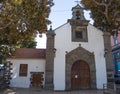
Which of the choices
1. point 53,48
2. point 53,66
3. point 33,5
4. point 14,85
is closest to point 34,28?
point 33,5

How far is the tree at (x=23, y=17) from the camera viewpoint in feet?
52.9

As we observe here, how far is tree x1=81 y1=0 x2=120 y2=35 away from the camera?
1752 centimetres

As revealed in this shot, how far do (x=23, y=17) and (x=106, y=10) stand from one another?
8212 millimetres

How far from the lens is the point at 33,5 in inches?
645

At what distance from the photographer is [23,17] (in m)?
16.8

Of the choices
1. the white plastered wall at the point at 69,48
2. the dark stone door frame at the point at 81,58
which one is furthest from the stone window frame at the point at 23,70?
the dark stone door frame at the point at 81,58

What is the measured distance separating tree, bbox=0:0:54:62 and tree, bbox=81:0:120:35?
13.7 feet

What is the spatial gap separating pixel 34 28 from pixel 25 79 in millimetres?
6991

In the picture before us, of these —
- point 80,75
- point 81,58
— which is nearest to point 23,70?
point 80,75

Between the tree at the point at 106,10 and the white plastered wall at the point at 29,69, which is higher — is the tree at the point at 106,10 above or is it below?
above

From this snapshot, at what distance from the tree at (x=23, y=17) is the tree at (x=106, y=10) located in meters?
4.19

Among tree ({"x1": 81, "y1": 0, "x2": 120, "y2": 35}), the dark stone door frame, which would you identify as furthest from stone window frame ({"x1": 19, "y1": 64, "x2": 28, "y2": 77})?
tree ({"x1": 81, "y1": 0, "x2": 120, "y2": 35})

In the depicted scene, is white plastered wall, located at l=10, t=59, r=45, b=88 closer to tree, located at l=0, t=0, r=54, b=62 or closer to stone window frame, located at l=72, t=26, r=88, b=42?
tree, located at l=0, t=0, r=54, b=62

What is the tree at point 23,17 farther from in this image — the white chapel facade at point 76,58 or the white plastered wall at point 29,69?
the white plastered wall at point 29,69
